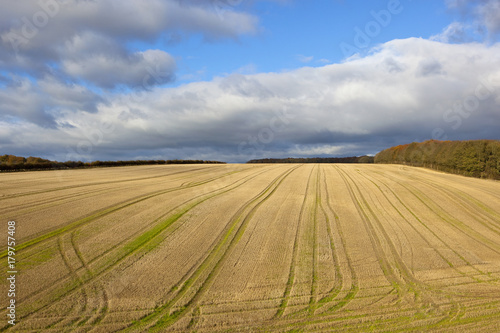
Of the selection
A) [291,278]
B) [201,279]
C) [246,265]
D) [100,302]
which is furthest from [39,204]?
[291,278]

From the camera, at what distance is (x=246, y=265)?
912 centimetres

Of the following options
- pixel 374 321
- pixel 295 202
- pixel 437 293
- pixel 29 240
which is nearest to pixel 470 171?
pixel 295 202

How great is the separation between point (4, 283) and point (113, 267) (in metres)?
2.51

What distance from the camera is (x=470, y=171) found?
35.1 metres

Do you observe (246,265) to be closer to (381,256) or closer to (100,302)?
(100,302)

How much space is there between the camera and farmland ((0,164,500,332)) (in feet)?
21.9

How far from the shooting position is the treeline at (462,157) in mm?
32375

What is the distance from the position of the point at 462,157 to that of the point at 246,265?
38290 mm

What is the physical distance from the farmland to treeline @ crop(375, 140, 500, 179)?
67.1 ft

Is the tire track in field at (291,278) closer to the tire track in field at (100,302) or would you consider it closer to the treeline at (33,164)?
the tire track in field at (100,302)

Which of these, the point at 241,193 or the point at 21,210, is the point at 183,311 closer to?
the point at 21,210

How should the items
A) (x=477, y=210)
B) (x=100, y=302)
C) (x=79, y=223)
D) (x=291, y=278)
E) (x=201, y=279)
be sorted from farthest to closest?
(x=477, y=210) < (x=79, y=223) < (x=291, y=278) < (x=201, y=279) < (x=100, y=302)

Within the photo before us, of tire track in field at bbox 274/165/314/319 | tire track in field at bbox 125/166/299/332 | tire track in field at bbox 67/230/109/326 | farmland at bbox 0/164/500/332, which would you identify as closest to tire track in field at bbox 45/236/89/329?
farmland at bbox 0/164/500/332

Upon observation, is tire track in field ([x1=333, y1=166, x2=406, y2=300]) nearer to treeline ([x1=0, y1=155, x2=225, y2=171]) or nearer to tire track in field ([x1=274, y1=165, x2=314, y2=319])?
tire track in field ([x1=274, y1=165, x2=314, y2=319])
